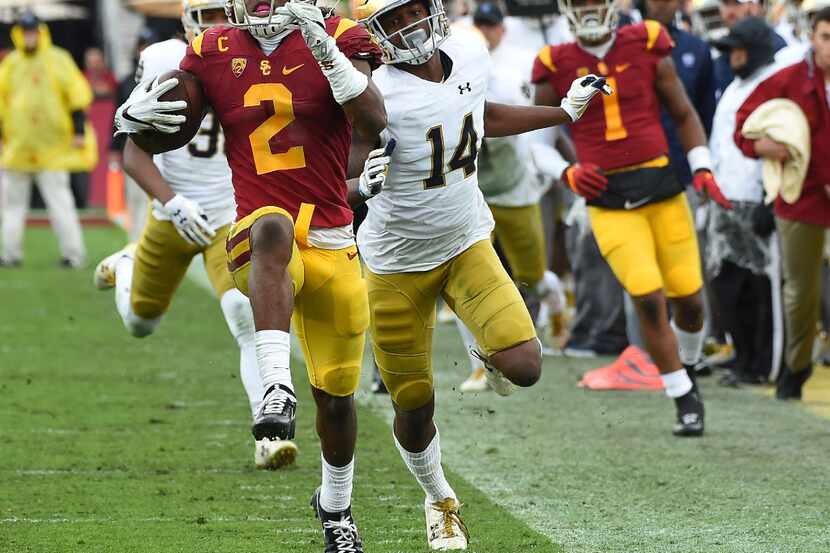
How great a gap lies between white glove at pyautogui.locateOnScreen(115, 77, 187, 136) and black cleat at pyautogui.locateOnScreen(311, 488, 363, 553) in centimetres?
121

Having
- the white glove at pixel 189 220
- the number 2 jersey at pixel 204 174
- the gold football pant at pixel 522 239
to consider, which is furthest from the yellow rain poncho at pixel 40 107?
the white glove at pixel 189 220

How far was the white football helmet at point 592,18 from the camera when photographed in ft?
23.2

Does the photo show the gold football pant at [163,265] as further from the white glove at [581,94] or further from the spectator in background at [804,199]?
the spectator in background at [804,199]

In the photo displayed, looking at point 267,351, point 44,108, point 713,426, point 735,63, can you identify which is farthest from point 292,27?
point 44,108

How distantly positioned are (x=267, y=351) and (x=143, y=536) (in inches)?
40.1

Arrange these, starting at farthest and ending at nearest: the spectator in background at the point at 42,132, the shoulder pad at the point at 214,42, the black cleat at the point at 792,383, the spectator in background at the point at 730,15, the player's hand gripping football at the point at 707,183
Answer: the spectator in background at the point at 42,132
the spectator in background at the point at 730,15
the black cleat at the point at 792,383
the player's hand gripping football at the point at 707,183
the shoulder pad at the point at 214,42

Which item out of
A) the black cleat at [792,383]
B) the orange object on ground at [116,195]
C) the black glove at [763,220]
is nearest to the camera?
the black cleat at [792,383]

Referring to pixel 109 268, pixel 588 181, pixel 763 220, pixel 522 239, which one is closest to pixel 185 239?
pixel 109 268

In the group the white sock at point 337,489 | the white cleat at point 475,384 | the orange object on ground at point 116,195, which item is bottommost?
the orange object on ground at point 116,195

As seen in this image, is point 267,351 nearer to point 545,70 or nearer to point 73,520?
point 73,520

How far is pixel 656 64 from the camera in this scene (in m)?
7.14

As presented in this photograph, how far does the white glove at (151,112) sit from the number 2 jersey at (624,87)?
2.81 m

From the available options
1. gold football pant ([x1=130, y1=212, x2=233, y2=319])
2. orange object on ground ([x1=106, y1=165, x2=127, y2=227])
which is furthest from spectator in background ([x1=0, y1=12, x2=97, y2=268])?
gold football pant ([x1=130, y1=212, x2=233, y2=319])

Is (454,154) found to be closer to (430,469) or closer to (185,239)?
(430,469)
